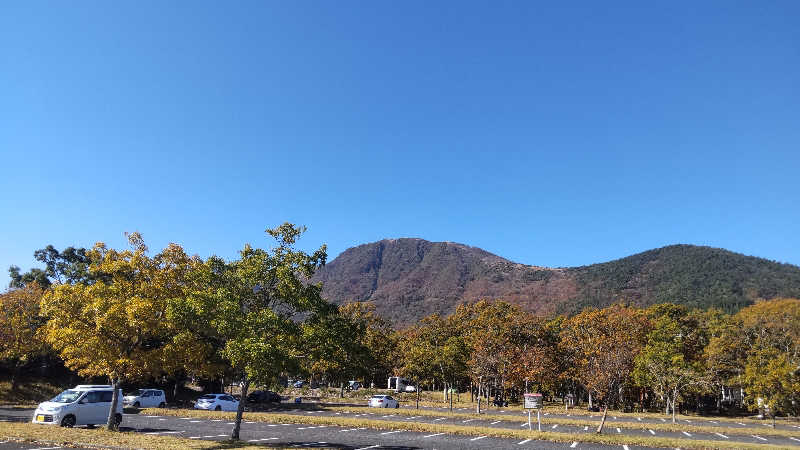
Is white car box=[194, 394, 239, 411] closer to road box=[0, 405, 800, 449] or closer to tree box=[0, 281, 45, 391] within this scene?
road box=[0, 405, 800, 449]

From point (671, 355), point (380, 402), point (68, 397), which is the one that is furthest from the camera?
point (671, 355)

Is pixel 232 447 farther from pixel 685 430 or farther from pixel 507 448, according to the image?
pixel 685 430

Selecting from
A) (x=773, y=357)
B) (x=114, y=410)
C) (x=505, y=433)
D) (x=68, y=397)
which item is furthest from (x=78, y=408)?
(x=773, y=357)

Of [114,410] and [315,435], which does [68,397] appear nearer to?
[114,410]

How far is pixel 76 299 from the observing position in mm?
18422

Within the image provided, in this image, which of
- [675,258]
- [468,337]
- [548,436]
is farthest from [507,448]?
[675,258]

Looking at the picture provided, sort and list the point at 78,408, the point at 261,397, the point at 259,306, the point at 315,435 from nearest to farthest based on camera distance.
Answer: the point at 259,306
the point at 78,408
the point at 315,435
the point at 261,397

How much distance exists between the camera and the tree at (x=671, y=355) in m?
44.8

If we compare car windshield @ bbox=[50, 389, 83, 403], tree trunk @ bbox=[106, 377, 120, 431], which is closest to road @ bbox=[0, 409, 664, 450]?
tree trunk @ bbox=[106, 377, 120, 431]

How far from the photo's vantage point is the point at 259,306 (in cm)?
1733

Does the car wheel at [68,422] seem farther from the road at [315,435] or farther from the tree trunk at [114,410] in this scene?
the road at [315,435]

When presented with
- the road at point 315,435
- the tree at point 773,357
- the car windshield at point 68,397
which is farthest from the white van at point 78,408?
the tree at point 773,357

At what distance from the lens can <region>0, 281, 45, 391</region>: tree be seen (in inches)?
1382

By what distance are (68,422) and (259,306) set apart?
34.6 ft
